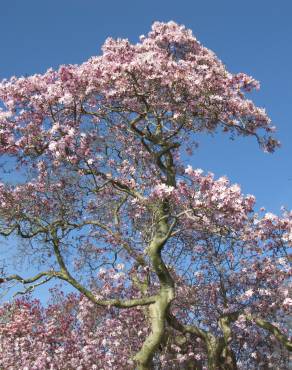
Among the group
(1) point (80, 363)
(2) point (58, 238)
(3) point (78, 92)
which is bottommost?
(1) point (80, 363)

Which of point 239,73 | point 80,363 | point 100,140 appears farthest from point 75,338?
point 239,73

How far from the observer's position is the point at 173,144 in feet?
49.1

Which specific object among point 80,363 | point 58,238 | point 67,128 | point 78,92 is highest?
point 78,92

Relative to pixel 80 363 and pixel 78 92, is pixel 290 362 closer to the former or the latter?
pixel 80 363

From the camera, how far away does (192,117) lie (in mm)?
14445

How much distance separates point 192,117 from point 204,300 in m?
6.68

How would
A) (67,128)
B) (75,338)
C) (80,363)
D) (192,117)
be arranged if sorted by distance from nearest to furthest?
1. (67,128)
2. (192,117)
3. (80,363)
4. (75,338)

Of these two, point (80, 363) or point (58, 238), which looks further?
point (80, 363)

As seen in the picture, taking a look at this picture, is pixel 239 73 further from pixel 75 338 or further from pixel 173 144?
pixel 75 338

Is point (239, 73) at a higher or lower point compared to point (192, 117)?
higher

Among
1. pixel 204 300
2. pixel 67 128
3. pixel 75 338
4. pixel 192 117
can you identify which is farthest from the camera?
pixel 75 338

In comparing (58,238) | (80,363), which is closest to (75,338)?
(80,363)

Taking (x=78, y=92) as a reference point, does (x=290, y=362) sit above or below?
below

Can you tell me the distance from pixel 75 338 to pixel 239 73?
41.4ft
